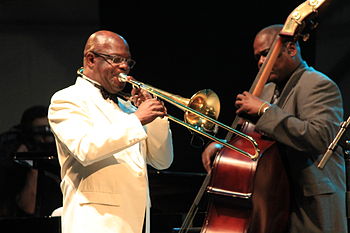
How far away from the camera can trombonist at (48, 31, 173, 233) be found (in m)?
3.43

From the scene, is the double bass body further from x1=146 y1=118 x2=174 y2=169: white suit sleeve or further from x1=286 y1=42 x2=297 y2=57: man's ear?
x1=286 y1=42 x2=297 y2=57: man's ear

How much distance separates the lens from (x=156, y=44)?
650cm

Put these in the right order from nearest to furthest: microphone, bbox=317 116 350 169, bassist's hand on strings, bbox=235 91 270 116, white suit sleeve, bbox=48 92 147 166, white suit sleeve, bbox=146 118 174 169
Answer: microphone, bbox=317 116 350 169 → white suit sleeve, bbox=48 92 147 166 → bassist's hand on strings, bbox=235 91 270 116 → white suit sleeve, bbox=146 118 174 169

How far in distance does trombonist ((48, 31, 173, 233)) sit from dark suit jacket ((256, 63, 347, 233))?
0.68 m

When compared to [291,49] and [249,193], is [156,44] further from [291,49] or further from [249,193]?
[249,193]

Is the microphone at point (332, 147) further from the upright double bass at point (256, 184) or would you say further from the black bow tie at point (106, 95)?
the black bow tie at point (106, 95)

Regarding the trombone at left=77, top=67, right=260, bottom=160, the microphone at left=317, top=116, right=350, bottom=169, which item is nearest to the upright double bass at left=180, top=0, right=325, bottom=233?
the trombone at left=77, top=67, right=260, bottom=160

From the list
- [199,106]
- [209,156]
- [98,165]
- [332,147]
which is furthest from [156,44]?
[332,147]

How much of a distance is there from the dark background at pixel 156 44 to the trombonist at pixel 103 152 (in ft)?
8.67

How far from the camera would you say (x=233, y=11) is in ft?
21.1

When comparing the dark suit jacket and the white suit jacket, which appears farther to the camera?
the dark suit jacket

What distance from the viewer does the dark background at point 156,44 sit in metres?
6.41

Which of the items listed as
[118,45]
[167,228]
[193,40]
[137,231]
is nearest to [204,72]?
[193,40]

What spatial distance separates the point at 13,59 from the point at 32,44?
25 cm
